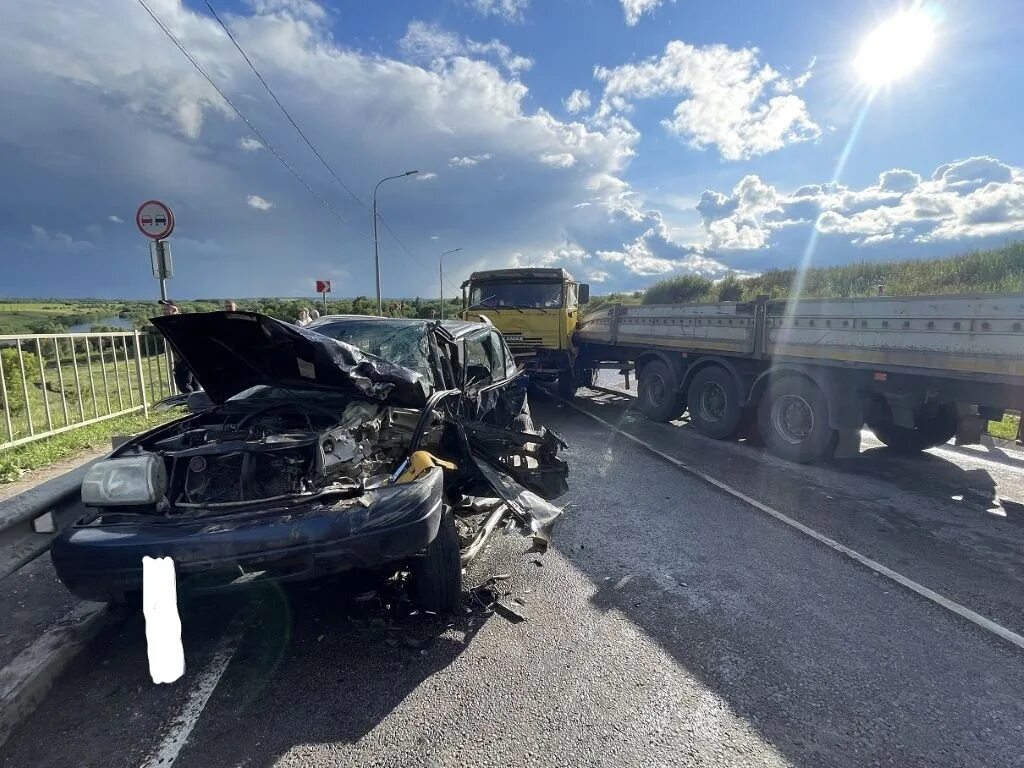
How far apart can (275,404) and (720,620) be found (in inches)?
115

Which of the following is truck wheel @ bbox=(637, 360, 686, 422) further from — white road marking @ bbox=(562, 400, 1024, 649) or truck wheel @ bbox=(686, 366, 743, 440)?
white road marking @ bbox=(562, 400, 1024, 649)

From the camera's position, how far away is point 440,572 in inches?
114

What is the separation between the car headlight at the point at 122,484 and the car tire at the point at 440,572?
4.36 ft

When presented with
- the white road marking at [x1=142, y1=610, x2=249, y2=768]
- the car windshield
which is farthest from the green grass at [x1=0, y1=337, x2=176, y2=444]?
the white road marking at [x1=142, y1=610, x2=249, y2=768]

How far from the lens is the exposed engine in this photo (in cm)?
266

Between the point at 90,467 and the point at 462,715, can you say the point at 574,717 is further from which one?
the point at 90,467

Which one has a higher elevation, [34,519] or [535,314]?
[535,314]

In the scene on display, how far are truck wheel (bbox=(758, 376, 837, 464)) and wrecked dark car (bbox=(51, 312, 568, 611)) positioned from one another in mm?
3715

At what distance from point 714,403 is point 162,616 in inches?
281

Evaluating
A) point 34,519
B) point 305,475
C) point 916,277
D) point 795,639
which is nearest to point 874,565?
point 795,639

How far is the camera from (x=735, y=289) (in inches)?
939

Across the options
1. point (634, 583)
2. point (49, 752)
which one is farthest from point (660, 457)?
point (49, 752)

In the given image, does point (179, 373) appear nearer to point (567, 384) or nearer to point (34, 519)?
point (34, 519)

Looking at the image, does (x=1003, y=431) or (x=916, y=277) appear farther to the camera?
(x=916, y=277)
